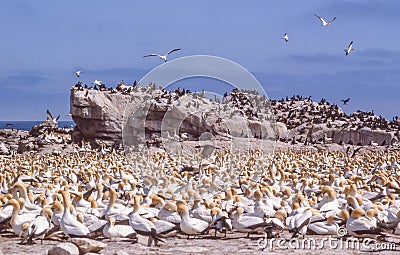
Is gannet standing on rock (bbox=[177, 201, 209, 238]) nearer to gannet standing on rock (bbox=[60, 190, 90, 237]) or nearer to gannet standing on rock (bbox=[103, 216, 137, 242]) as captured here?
gannet standing on rock (bbox=[103, 216, 137, 242])

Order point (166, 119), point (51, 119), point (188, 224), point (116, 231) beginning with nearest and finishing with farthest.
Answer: point (116, 231)
point (188, 224)
point (166, 119)
point (51, 119)

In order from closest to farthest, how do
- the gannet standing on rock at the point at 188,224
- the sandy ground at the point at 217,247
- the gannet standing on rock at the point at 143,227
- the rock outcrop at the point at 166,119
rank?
the sandy ground at the point at 217,247, the gannet standing on rock at the point at 143,227, the gannet standing on rock at the point at 188,224, the rock outcrop at the point at 166,119

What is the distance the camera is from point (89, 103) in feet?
139

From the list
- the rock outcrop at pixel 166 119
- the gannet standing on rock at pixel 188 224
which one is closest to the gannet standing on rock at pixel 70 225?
the gannet standing on rock at pixel 188 224

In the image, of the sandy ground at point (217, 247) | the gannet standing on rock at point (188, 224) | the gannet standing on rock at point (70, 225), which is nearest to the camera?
the sandy ground at point (217, 247)

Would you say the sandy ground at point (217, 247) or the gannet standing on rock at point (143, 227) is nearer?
the sandy ground at point (217, 247)

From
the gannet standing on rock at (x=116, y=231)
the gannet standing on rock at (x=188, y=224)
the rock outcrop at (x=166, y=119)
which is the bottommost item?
the gannet standing on rock at (x=116, y=231)

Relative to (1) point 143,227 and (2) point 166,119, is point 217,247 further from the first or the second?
(2) point 166,119

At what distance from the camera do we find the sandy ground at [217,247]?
1035 centimetres

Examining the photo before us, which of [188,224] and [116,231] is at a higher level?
[188,224]

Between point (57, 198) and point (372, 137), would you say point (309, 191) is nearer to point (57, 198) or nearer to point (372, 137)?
point (57, 198)

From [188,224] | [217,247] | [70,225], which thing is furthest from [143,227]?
[217,247]

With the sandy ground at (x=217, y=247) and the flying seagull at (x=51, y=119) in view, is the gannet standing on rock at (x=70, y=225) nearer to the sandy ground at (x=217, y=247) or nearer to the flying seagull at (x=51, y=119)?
the sandy ground at (x=217, y=247)

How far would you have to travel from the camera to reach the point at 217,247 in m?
10.8
